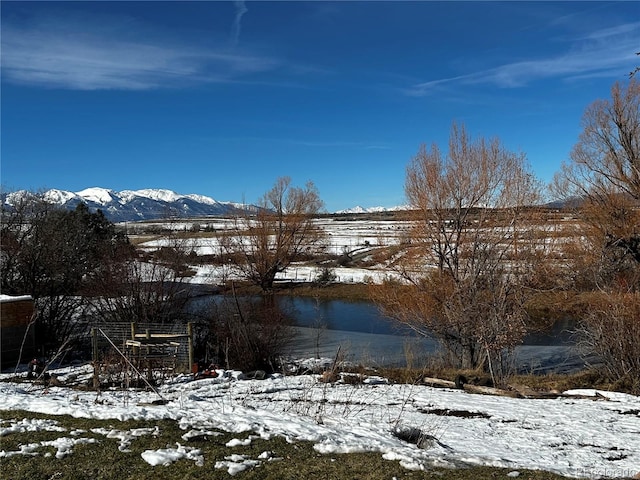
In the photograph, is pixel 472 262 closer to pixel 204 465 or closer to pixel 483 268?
pixel 483 268

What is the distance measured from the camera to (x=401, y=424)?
289 inches

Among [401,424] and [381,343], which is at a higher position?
[401,424]

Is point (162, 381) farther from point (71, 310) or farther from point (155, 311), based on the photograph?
point (71, 310)

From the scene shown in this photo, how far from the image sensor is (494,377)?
13883 mm

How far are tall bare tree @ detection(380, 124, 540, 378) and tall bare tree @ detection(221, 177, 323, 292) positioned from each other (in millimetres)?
20676

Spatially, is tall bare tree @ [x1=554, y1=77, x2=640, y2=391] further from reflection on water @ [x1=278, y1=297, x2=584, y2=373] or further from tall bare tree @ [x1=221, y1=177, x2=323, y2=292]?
tall bare tree @ [x1=221, y1=177, x2=323, y2=292]

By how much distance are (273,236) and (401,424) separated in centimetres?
3565

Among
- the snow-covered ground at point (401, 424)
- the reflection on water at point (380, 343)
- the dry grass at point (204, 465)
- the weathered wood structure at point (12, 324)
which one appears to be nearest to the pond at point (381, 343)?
→ the reflection on water at point (380, 343)

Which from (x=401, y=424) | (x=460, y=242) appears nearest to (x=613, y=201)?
(x=460, y=242)

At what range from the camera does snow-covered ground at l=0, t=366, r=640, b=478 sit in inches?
225

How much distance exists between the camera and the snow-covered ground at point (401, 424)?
5707 millimetres

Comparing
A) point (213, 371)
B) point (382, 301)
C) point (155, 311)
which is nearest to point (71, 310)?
point (155, 311)

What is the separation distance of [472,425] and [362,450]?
10.6ft

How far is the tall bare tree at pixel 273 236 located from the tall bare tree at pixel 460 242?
20676 millimetres
